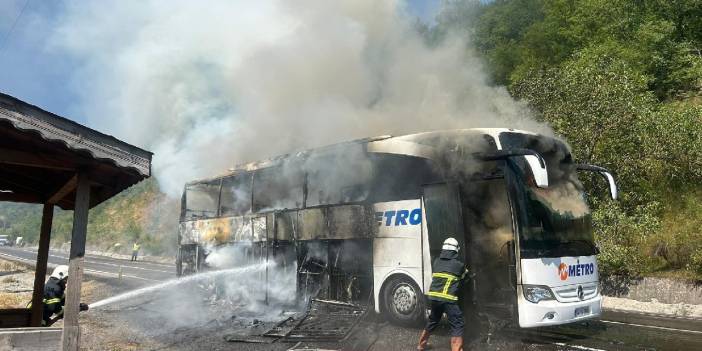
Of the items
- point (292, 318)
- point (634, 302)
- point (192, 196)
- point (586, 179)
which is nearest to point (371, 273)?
point (292, 318)

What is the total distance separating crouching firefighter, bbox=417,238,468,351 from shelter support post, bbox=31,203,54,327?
4.99m

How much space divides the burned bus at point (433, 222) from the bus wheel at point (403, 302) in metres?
0.02

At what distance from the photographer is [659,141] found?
12.8 metres

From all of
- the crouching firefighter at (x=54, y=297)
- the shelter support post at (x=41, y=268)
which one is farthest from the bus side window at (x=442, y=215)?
the shelter support post at (x=41, y=268)

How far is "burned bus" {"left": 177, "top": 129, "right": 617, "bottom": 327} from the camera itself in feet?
20.4

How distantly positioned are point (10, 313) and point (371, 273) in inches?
196

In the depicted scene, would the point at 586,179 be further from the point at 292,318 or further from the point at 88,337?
the point at 88,337

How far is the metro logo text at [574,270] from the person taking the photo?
20.5ft

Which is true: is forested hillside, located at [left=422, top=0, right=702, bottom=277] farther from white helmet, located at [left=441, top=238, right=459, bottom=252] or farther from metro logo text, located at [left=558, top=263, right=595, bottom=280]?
white helmet, located at [left=441, top=238, right=459, bottom=252]

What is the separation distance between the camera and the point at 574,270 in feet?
21.0

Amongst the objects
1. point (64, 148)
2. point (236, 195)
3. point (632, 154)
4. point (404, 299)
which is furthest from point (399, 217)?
point (632, 154)

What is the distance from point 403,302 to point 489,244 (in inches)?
65.4

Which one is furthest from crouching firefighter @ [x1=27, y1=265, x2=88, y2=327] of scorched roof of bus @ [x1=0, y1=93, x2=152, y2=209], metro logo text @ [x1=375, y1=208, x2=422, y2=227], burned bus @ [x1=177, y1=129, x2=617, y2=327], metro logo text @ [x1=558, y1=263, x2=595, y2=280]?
metro logo text @ [x1=558, y1=263, x2=595, y2=280]

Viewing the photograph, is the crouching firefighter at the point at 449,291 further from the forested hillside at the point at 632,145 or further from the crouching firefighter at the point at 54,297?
the forested hillside at the point at 632,145
